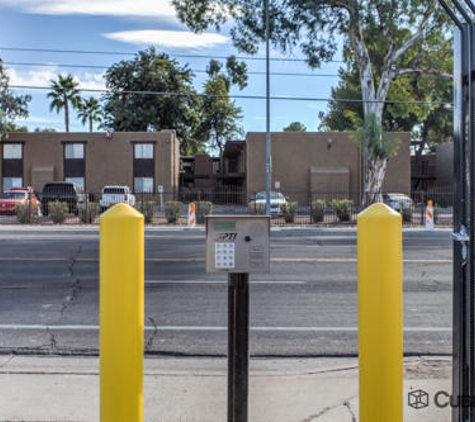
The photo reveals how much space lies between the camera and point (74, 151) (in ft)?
142

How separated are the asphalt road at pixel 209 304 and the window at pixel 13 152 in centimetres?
3231

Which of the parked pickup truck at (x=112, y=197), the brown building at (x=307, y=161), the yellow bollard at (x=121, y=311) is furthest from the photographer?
the brown building at (x=307, y=161)

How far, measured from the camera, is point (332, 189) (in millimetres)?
41906

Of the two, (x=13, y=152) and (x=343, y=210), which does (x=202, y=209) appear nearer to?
(x=343, y=210)

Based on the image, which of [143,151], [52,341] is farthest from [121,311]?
[143,151]

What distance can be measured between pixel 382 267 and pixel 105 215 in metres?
1.43

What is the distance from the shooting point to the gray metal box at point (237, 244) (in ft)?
10.1

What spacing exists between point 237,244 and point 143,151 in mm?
41008

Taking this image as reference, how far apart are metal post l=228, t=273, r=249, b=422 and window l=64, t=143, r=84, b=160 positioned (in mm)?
42080

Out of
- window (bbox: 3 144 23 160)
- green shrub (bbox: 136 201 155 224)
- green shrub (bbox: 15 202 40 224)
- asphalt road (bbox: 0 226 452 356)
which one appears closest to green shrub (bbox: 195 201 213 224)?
green shrub (bbox: 136 201 155 224)

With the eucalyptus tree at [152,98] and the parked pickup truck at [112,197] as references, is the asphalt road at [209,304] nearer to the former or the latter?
the parked pickup truck at [112,197]

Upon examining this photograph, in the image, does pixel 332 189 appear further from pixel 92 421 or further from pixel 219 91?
pixel 92 421

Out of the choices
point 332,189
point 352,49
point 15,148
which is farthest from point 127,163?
point 352,49

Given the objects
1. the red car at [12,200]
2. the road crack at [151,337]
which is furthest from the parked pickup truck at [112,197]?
the road crack at [151,337]
